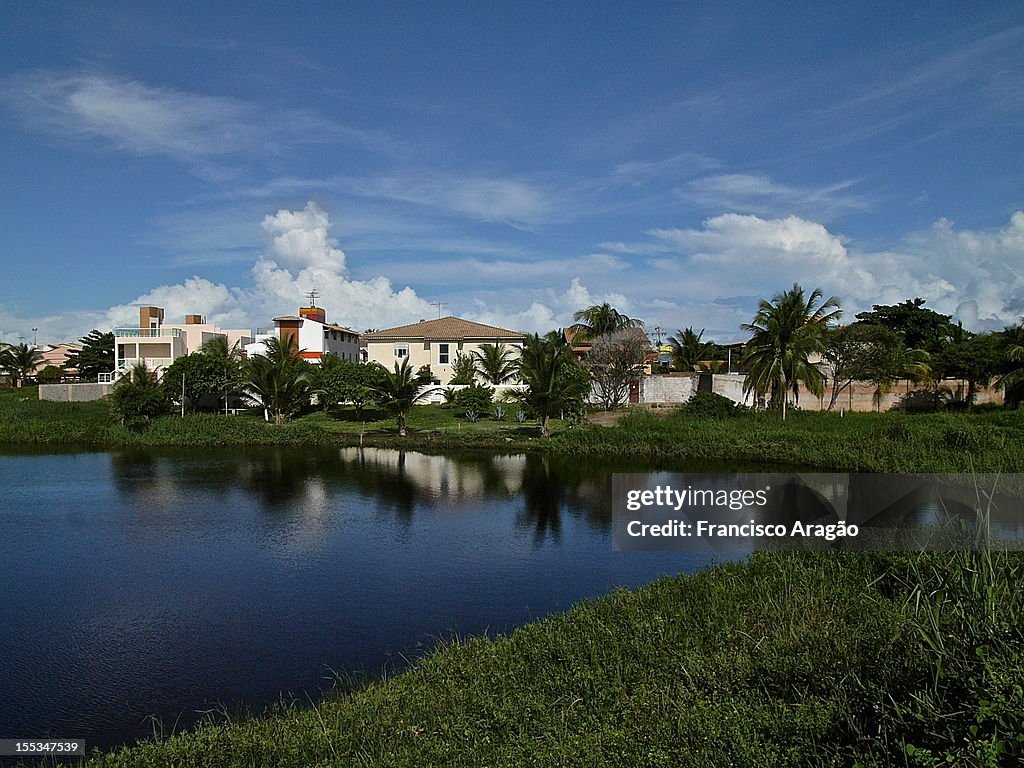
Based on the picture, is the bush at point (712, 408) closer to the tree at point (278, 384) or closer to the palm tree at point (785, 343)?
the palm tree at point (785, 343)

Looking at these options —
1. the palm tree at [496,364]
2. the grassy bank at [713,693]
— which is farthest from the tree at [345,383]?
the grassy bank at [713,693]

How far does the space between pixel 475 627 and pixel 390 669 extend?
1.63m

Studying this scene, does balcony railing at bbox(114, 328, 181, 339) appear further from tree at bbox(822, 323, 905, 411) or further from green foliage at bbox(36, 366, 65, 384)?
tree at bbox(822, 323, 905, 411)

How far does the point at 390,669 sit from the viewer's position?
346 inches

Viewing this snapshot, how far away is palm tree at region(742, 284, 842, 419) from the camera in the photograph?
→ 92.8 feet

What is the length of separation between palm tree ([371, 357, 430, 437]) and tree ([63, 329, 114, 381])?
Answer: 119ft

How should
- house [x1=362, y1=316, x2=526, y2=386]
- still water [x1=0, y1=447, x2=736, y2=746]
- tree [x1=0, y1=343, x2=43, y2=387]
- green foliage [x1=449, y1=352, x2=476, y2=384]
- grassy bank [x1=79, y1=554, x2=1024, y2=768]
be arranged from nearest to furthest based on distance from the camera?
grassy bank [x1=79, y1=554, x2=1024, y2=768] < still water [x1=0, y1=447, x2=736, y2=746] < green foliage [x1=449, y1=352, x2=476, y2=384] < house [x1=362, y1=316, x2=526, y2=386] < tree [x1=0, y1=343, x2=43, y2=387]

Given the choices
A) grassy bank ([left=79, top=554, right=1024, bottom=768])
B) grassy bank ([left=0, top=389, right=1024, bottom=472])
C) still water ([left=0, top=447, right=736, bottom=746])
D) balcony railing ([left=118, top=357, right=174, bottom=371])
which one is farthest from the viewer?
balcony railing ([left=118, top=357, right=174, bottom=371])

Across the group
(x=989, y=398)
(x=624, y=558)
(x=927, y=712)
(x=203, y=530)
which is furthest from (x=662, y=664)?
(x=989, y=398)

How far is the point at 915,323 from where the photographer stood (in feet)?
152

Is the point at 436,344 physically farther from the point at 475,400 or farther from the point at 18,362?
the point at 18,362

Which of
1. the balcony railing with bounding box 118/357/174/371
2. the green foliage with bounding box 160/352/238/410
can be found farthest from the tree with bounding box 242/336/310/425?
the balcony railing with bounding box 118/357/174/371

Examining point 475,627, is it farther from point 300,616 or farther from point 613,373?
point 613,373

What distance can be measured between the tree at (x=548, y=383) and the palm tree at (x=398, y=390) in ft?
15.0
